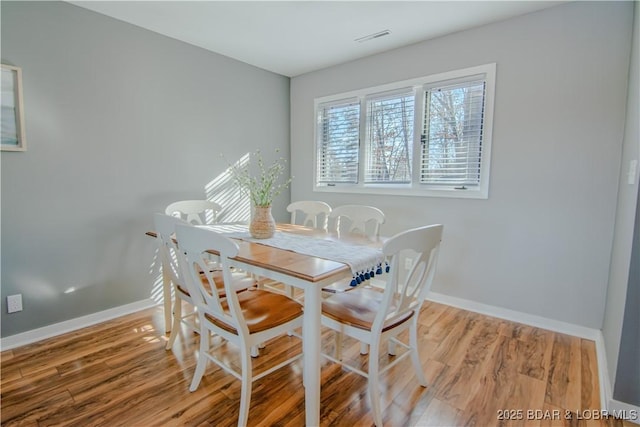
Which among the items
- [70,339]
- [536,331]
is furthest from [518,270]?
[70,339]

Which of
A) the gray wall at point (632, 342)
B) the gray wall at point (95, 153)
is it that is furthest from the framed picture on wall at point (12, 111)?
the gray wall at point (632, 342)

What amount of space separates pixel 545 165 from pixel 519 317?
122 centimetres

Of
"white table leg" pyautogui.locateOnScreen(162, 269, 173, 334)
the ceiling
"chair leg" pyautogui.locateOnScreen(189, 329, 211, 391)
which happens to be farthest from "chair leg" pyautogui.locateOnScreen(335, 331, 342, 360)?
the ceiling

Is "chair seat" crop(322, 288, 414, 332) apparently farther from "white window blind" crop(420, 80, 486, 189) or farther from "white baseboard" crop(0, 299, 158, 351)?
"white baseboard" crop(0, 299, 158, 351)

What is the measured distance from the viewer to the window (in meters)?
2.77

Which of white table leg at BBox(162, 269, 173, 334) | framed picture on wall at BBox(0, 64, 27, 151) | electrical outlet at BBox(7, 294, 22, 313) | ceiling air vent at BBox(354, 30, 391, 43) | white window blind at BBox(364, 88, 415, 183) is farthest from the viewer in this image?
white window blind at BBox(364, 88, 415, 183)

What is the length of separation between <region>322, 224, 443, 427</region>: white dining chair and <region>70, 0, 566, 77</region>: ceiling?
5.95 ft

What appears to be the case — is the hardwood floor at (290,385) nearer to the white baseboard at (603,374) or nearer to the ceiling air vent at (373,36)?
the white baseboard at (603,374)

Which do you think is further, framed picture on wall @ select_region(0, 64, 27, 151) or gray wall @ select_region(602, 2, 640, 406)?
framed picture on wall @ select_region(0, 64, 27, 151)

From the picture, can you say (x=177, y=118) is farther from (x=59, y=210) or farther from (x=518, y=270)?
(x=518, y=270)

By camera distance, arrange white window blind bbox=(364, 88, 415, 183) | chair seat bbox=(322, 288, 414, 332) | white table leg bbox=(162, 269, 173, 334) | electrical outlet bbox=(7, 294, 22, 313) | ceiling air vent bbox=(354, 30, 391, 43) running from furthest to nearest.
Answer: white window blind bbox=(364, 88, 415, 183) → ceiling air vent bbox=(354, 30, 391, 43) → white table leg bbox=(162, 269, 173, 334) → electrical outlet bbox=(7, 294, 22, 313) → chair seat bbox=(322, 288, 414, 332)

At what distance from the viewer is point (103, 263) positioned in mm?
2637

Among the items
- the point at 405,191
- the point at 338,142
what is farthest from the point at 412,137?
the point at 338,142

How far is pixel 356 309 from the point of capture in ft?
5.68
